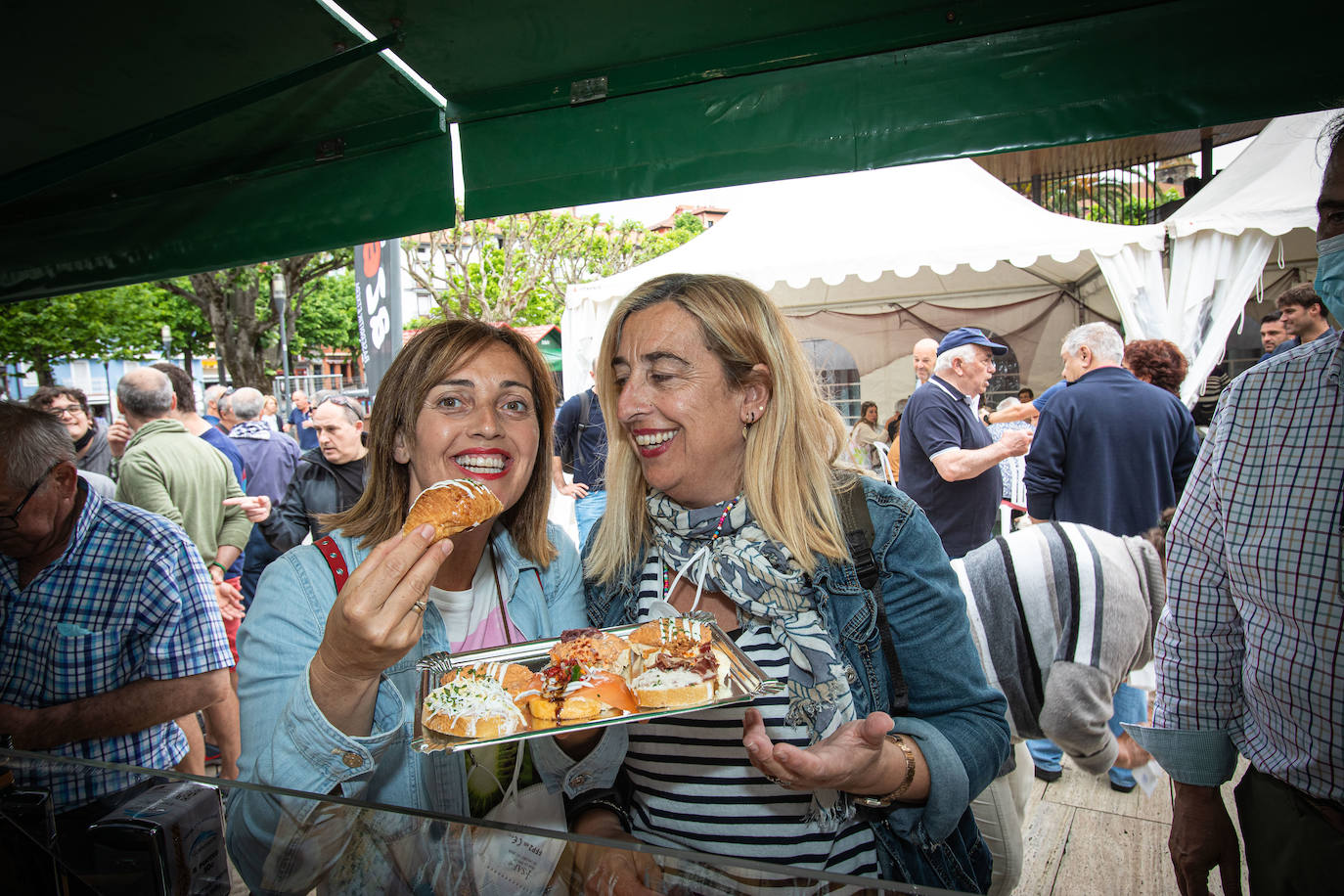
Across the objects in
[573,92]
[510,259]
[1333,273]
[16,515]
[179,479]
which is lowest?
[179,479]

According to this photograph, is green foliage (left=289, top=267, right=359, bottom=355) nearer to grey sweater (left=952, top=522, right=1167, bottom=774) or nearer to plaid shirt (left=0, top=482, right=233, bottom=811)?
plaid shirt (left=0, top=482, right=233, bottom=811)

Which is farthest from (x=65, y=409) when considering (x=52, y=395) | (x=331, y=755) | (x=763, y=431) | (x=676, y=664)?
(x=676, y=664)

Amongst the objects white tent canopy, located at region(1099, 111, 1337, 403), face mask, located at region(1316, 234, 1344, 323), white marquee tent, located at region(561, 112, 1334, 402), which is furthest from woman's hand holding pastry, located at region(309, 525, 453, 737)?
white tent canopy, located at region(1099, 111, 1337, 403)

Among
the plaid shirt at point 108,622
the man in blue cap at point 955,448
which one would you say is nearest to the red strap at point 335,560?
the plaid shirt at point 108,622

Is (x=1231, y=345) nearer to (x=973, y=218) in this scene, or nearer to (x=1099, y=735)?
(x=973, y=218)

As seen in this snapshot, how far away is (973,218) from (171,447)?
8.26 m

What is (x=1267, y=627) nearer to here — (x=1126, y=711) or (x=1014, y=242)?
(x=1126, y=711)

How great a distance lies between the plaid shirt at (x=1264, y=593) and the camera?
170cm

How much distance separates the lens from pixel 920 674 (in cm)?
190

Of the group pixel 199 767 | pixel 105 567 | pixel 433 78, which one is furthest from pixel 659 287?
pixel 199 767

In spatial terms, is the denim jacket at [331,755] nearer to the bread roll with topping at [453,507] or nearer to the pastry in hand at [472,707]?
the pastry in hand at [472,707]

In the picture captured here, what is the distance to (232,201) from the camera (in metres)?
3.05

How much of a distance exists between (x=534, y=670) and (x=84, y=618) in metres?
1.88

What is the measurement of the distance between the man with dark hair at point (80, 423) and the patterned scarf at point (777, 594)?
20.6ft
